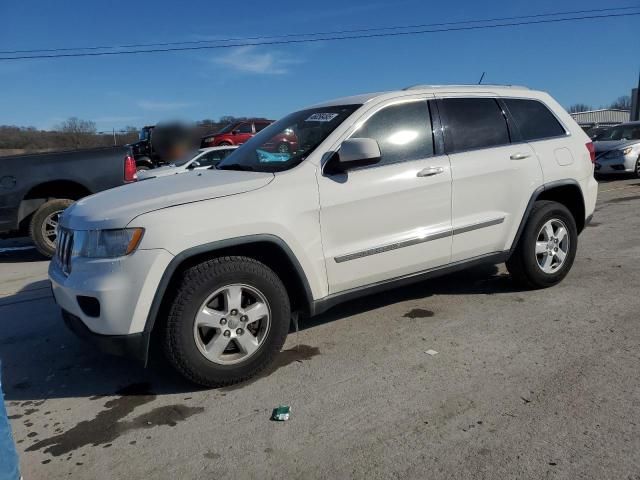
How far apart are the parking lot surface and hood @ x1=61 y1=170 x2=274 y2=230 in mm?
1131

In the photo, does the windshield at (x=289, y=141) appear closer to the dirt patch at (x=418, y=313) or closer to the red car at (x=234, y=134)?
the dirt patch at (x=418, y=313)

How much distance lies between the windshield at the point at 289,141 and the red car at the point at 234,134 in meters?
15.0

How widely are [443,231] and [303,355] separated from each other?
55.7 inches

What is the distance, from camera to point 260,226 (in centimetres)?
325

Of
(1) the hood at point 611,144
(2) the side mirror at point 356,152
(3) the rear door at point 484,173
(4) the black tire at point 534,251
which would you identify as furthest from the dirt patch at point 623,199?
(2) the side mirror at point 356,152

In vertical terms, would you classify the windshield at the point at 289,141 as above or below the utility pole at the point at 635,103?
below

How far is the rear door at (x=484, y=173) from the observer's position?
4105 millimetres

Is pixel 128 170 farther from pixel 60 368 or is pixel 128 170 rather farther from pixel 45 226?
pixel 60 368

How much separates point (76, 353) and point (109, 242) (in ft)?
4.88

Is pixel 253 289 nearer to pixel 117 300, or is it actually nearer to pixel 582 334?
pixel 117 300

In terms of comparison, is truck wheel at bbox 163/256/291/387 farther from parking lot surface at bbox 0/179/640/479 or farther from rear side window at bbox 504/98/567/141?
rear side window at bbox 504/98/567/141

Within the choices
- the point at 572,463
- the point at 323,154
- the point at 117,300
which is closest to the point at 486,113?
the point at 323,154

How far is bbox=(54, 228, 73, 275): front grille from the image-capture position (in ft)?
10.8

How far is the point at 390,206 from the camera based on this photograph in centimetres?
374
